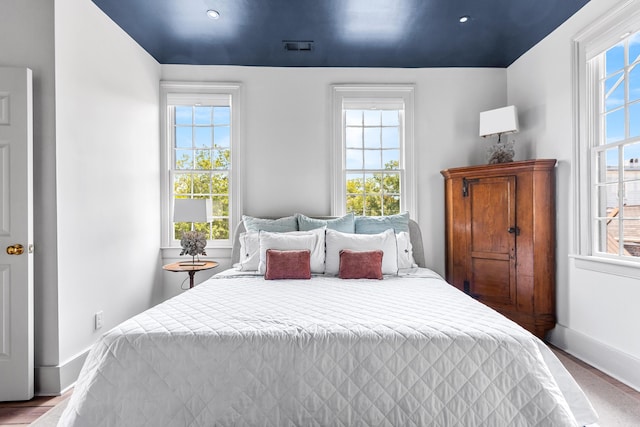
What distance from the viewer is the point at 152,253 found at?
3.61 metres

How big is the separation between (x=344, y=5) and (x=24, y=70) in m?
2.30

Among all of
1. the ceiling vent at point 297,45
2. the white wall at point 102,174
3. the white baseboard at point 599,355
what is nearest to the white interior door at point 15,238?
the white wall at point 102,174

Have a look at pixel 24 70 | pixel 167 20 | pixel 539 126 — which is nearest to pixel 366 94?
pixel 539 126

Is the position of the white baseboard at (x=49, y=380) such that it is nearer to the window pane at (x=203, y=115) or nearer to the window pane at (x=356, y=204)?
the window pane at (x=203, y=115)

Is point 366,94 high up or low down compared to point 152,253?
up

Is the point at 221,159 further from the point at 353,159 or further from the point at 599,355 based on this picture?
the point at 599,355

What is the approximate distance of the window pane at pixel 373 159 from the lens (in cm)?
390

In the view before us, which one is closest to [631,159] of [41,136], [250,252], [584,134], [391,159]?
[584,134]

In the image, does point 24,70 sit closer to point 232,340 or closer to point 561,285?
point 232,340

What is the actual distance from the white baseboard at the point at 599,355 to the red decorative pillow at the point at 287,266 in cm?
222

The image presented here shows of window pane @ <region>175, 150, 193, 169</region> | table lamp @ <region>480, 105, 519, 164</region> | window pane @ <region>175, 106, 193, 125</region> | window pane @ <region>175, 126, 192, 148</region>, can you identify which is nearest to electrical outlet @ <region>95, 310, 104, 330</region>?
window pane @ <region>175, 150, 193, 169</region>

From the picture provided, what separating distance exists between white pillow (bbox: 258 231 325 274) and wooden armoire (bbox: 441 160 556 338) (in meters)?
1.49

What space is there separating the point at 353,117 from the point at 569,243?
2.37m

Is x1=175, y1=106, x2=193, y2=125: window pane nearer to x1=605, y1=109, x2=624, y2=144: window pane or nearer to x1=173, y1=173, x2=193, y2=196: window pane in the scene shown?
x1=173, y1=173, x2=193, y2=196: window pane
